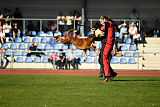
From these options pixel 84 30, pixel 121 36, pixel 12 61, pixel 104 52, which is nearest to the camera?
pixel 104 52

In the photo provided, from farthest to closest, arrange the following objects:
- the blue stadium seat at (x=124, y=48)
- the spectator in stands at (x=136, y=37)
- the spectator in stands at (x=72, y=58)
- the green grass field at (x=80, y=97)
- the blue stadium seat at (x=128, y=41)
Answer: the blue stadium seat at (x=128, y=41) < the spectator in stands at (x=136, y=37) < the blue stadium seat at (x=124, y=48) < the spectator in stands at (x=72, y=58) < the green grass field at (x=80, y=97)

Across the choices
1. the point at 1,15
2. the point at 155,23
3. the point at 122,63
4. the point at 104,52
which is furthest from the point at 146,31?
the point at 104,52

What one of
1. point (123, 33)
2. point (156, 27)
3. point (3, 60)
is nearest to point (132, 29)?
point (123, 33)

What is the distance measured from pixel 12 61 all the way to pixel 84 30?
7.10 m

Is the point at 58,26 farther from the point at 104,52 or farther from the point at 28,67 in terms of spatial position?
the point at 104,52

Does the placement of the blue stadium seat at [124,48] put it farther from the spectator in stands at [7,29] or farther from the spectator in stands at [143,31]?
the spectator in stands at [7,29]

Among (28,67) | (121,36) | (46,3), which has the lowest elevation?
(28,67)

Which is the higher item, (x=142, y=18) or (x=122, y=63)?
(x=142, y=18)

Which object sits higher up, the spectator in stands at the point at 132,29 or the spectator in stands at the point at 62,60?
the spectator in stands at the point at 132,29

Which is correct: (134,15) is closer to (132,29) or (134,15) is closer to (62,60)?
(132,29)

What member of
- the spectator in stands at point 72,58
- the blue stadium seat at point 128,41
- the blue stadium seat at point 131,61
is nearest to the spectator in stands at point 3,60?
the spectator in stands at point 72,58

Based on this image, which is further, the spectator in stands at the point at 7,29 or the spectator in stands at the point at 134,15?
the spectator in stands at the point at 134,15

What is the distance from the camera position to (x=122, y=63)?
2347 centimetres

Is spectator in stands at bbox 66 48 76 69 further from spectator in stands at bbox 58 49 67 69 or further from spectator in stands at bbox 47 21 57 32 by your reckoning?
spectator in stands at bbox 47 21 57 32
